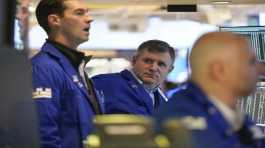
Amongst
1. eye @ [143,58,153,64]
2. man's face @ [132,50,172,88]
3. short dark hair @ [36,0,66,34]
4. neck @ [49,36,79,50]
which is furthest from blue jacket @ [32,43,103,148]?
eye @ [143,58,153,64]

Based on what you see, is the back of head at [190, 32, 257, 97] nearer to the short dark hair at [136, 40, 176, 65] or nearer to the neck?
the neck

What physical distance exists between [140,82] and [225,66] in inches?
79.1

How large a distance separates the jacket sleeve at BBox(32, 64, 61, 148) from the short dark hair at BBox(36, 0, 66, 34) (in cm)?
30

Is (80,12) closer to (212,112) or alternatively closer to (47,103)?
(47,103)

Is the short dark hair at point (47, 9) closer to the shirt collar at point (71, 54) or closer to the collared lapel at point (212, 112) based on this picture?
the shirt collar at point (71, 54)

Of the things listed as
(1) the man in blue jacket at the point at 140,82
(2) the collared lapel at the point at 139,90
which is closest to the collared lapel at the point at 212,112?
(1) the man in blue jacket at the point at 140,82

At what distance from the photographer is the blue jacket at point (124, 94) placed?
350cm

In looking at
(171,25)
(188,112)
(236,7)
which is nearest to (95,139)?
(188,112)

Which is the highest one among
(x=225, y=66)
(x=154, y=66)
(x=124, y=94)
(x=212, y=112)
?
(x=225, y=66)

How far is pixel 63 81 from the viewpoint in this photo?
269cm

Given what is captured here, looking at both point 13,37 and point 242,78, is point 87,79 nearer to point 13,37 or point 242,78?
point 13,37

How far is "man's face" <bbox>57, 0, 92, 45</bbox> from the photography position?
2.82m

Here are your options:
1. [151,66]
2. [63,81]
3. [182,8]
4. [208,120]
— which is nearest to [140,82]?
[151,66]

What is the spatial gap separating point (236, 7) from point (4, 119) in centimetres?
284
